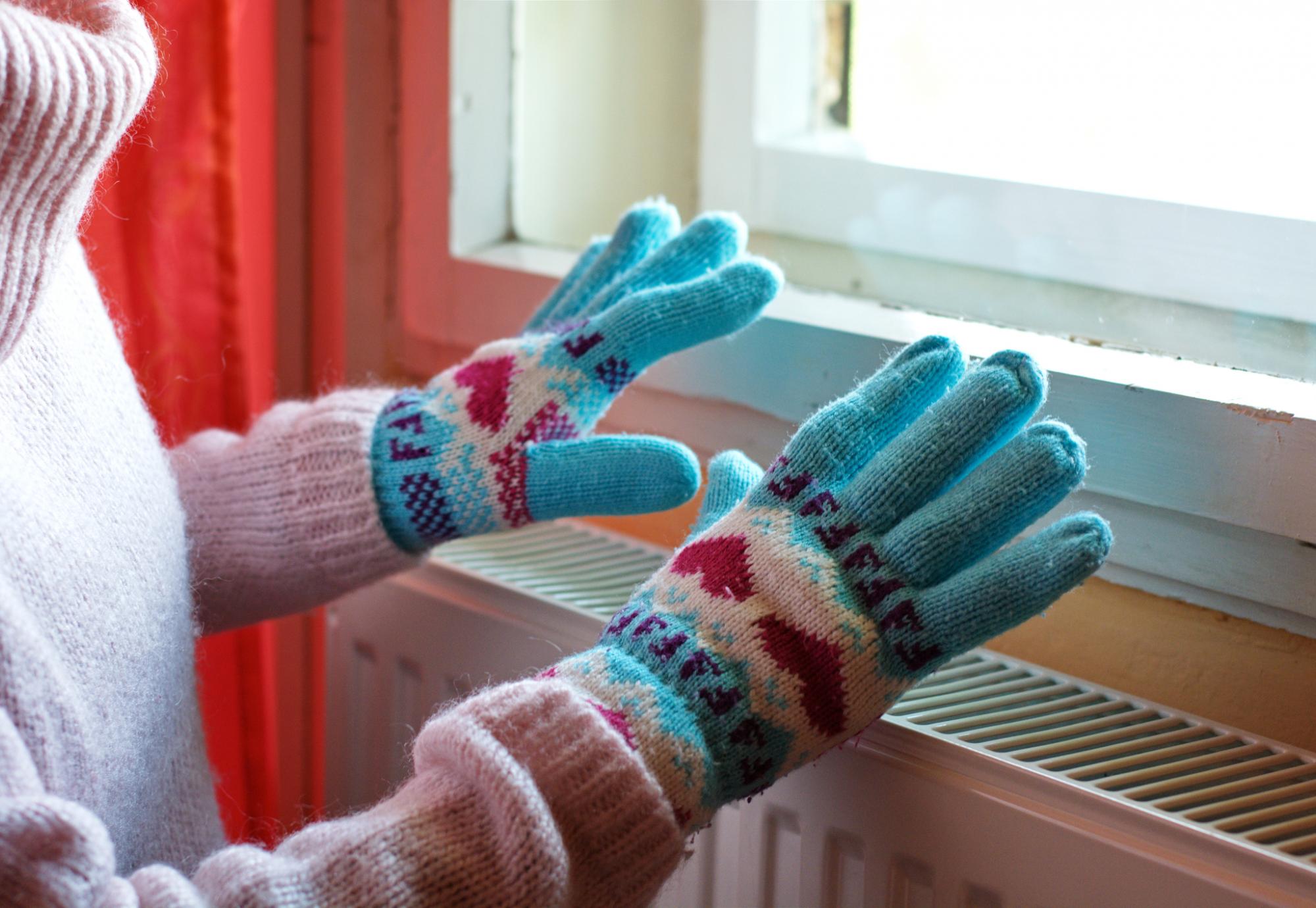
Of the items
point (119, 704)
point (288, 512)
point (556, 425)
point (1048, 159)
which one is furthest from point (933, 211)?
point (119, 704)

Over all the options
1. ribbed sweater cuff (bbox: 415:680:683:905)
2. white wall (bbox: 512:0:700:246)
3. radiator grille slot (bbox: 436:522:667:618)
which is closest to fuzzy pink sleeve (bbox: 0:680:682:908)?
ribbed sweater cuff (bbox: 415:680:683:905)

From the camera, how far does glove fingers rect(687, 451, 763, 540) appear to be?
0.58m

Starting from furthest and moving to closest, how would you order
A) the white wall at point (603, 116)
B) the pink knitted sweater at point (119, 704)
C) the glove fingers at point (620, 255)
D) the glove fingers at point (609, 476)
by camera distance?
the white wall at point (603, 116)
the glove fingers at point (620, 255)
the glove fingers at point (609, 476)
the pink knitted sweater at point (119, 704)

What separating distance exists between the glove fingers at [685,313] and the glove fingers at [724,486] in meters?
0.06

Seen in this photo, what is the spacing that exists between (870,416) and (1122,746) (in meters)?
0.21

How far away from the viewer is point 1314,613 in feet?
1.90

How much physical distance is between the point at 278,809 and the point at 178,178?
525 mm

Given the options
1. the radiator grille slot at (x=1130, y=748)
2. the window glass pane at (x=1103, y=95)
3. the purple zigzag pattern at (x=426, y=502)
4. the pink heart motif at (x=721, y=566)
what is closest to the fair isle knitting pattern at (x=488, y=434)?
the purple zigzag pattern at (x=426, y=502)

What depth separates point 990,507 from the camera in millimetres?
486

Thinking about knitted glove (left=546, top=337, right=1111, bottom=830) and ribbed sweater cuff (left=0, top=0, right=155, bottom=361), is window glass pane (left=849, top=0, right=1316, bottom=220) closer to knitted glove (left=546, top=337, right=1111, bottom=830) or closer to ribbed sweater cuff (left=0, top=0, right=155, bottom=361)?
knitted glove (left=546, top=337, right=1111, bottom=830)

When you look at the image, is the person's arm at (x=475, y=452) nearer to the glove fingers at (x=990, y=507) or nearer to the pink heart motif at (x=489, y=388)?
the pink heart motif at (x=489, y=388)

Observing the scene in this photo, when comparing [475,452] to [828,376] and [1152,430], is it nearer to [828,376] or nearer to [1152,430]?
[828,376]

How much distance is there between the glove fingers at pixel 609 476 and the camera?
0.57m

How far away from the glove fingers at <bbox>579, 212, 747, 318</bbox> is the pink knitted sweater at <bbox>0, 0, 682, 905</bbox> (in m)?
0.17
